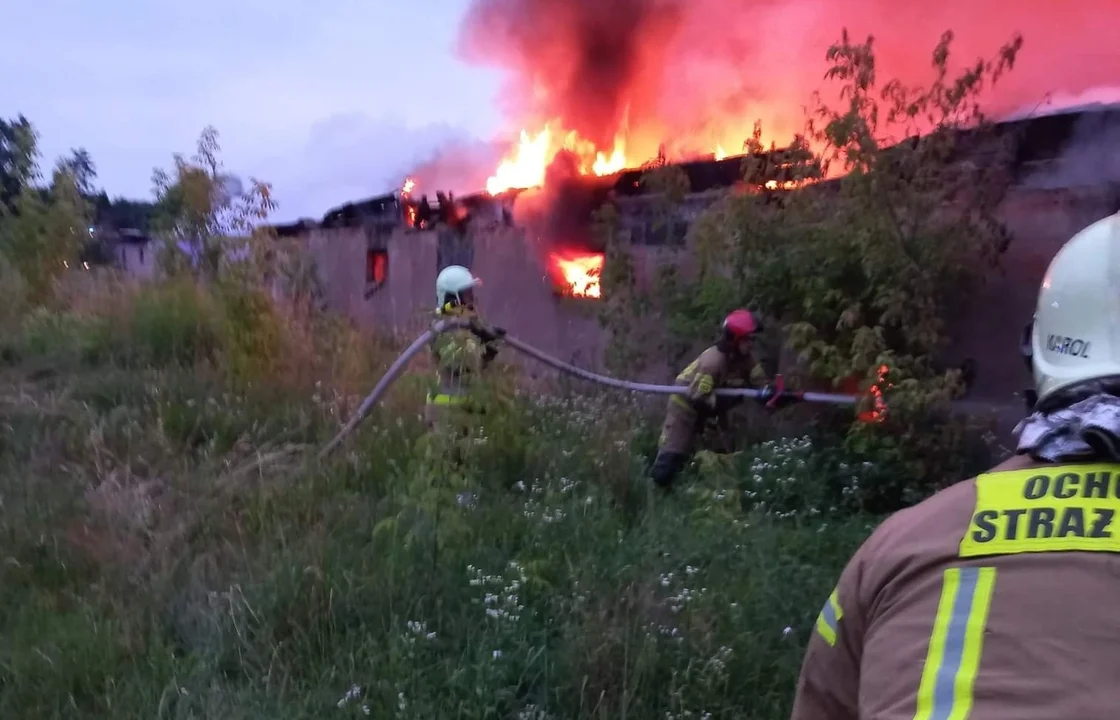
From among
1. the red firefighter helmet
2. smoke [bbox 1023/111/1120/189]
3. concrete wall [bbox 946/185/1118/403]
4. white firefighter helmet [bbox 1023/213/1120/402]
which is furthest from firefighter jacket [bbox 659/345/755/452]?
white firefighter helmet [bbox 1023/213/1120/402]

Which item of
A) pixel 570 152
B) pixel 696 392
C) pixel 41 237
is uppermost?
pixel 570 152

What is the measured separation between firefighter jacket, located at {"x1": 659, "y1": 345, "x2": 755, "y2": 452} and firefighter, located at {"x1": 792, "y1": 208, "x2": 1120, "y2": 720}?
14.5ft

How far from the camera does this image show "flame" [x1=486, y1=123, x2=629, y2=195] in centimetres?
991

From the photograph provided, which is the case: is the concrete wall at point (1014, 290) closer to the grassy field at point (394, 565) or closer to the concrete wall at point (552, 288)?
the concrete wall at point (552, 288)

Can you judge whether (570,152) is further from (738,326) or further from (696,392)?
→ (696,392)

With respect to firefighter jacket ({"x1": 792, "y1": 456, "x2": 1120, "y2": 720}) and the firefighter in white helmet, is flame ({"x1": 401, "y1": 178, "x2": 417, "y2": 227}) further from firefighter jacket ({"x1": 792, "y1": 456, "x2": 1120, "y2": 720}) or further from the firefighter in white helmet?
firefighter jacket ({"x1": 792, "y1": 456, "x2": 1120, "y2": 720})

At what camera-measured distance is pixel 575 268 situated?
8883 millimetres

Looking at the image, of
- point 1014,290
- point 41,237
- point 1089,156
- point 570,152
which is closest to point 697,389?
point 1014,290

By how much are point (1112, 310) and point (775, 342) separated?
4.98 meters

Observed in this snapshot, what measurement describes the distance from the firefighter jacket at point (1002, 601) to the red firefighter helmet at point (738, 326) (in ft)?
14.7

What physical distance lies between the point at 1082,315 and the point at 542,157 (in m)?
9.48

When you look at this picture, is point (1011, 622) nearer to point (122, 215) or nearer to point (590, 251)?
point (590, 251)

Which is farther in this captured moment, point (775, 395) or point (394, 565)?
point (775, 395)

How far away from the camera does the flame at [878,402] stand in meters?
5.14
